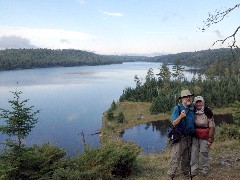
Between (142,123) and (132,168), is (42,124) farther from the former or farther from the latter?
(132,168)

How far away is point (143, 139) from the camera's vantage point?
6116 cm

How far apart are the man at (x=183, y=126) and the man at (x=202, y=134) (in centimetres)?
23

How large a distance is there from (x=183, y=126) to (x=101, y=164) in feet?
10.7

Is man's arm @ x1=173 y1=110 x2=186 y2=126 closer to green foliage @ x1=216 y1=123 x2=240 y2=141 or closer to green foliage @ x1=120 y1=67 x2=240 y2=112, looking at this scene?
green foliage @ x1=216 y1=123 x2=240 y2=141

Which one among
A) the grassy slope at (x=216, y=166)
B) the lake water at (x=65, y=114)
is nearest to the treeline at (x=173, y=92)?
the lake water at (x=65, y=114)

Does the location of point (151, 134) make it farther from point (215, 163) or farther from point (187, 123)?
point (187, 123)

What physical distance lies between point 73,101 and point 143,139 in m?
45.6

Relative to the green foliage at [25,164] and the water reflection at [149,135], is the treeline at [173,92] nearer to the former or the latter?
the water reflection at [149,135]

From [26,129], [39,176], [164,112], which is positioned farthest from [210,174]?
[164,112]

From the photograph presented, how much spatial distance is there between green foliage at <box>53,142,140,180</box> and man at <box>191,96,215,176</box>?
248 cm

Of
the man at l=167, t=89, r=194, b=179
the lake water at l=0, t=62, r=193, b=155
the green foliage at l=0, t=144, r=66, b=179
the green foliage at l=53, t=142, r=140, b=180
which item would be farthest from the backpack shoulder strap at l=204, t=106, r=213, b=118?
the lake water at l=0, t=62, r=193, b=155

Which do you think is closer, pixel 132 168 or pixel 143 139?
pixel 132 168

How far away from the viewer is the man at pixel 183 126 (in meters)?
9.44

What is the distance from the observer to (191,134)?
9.98 m
